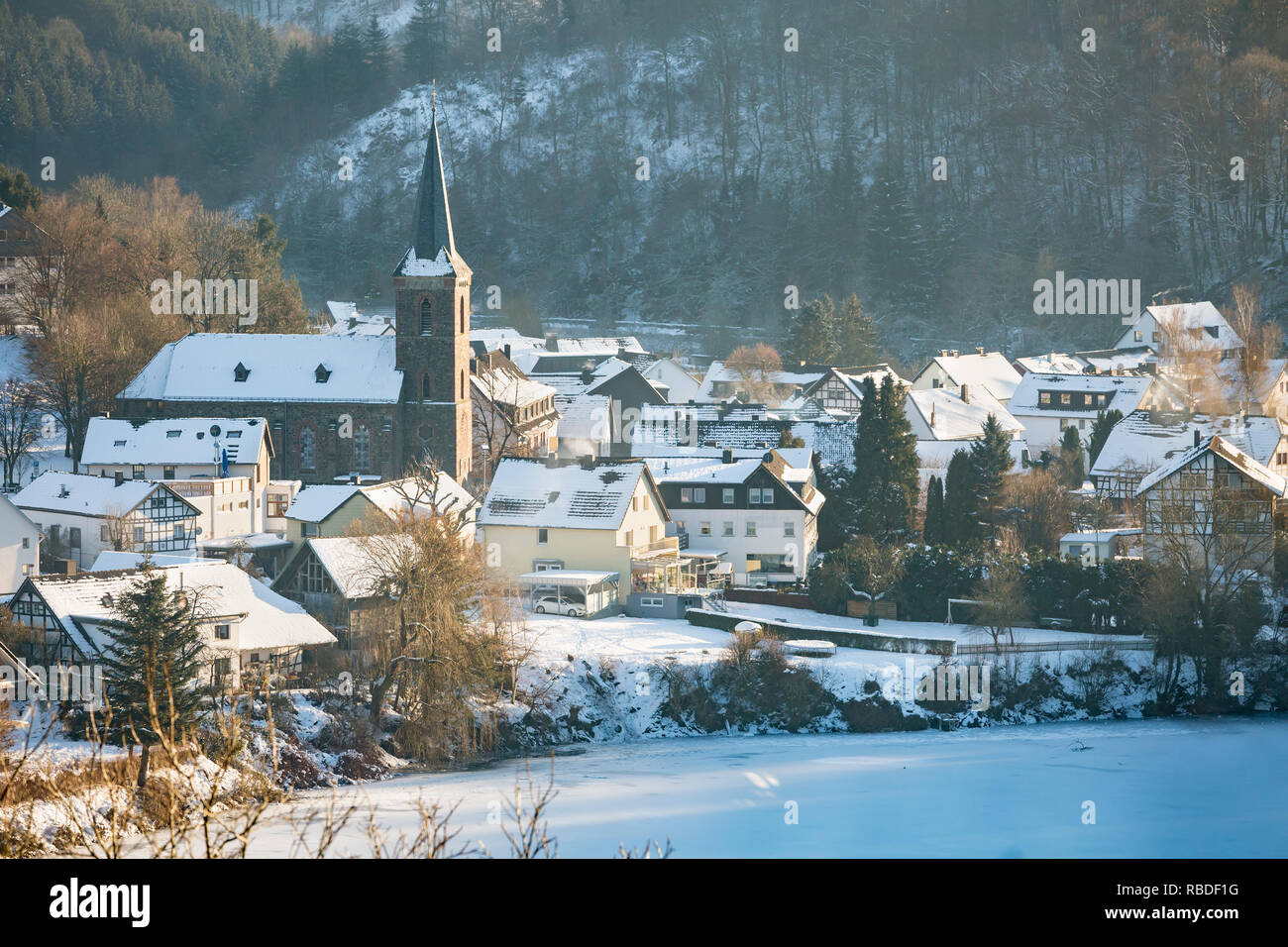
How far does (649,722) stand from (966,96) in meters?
83.1

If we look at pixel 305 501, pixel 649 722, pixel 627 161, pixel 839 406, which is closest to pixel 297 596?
pixel 305 501


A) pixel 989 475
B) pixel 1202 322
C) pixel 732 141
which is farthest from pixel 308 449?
pixel 732 141

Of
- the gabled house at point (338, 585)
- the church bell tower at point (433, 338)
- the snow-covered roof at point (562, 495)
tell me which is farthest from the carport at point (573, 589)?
the church bell tower at point (433, 338)

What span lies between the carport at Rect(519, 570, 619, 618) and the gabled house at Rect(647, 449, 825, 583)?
519cm

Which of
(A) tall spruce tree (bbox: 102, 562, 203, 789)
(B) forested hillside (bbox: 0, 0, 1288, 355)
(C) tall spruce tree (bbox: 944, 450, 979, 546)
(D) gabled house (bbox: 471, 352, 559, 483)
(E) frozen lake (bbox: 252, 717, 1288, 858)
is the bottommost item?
(E) frozen lake (bbox: 252, 717, 1288, 858)

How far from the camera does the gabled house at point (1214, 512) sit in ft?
127

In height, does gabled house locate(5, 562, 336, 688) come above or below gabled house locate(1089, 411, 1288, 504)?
below

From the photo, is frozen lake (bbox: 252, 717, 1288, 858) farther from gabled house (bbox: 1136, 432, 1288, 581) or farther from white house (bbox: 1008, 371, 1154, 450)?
white house (bbox: 1008, 371, 1154, 450)

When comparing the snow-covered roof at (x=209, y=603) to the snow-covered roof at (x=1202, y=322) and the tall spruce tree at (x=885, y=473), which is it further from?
the snow-covered roof at (x=1202, y=322)

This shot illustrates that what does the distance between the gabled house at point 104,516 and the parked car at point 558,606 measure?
11.0 metres

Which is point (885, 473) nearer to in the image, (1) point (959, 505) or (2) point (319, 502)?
(1) point (959, 505)

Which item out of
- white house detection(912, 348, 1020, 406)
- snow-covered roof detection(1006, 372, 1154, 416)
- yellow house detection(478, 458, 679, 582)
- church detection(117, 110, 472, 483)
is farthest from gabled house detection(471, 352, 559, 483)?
snow-covered roof detection(1006, 372, 1154, 416)

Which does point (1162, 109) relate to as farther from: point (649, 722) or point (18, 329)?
point (649, 722)

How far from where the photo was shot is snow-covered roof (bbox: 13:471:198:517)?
43500mm
